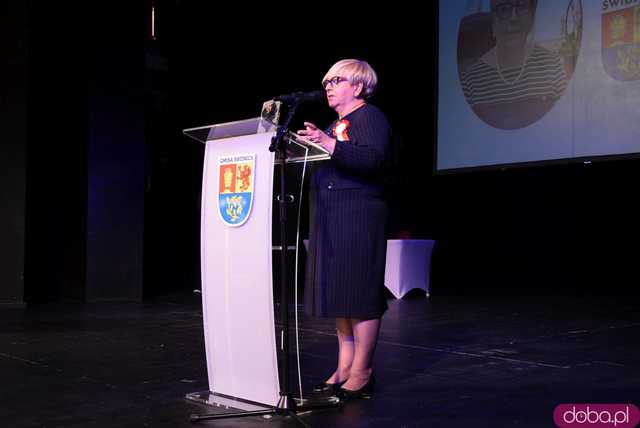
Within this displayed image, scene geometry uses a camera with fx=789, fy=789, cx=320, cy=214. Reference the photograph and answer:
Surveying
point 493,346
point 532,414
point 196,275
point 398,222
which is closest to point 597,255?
point 398,222

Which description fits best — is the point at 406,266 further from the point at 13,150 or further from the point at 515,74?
the point at 13,150

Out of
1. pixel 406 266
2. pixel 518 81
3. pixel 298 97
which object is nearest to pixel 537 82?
pixel 518 81

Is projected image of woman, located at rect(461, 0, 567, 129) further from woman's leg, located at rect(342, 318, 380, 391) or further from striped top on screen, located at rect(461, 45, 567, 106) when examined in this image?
woman's leg, located at rect(342, 318, 380, 391)

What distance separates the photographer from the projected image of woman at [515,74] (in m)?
6.99

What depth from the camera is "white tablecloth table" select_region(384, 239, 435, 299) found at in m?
7.52

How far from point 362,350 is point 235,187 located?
0.76 m

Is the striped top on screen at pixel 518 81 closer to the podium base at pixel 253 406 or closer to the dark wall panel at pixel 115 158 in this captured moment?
the dark wall panel at pixel 115 158

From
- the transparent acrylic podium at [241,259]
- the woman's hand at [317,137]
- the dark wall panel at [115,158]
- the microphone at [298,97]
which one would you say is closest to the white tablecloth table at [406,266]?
the dark wall panel at [115,158]

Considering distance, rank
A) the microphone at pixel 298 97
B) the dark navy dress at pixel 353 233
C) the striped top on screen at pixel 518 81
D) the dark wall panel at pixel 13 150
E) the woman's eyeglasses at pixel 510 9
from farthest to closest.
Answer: the woman's eyeglasses at pixel 510 9 < the striped top on screen at pixel 518 81 < the dark wall panel at pixel 13 150 < the dark navy dress at pixel 353 233 < the microphone at pixel 298 97

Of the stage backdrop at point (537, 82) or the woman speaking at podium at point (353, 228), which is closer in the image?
the woman speaking at podium at point (353, 228)

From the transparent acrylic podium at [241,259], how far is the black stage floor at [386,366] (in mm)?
141

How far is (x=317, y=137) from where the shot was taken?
2613mm

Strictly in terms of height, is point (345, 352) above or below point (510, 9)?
below

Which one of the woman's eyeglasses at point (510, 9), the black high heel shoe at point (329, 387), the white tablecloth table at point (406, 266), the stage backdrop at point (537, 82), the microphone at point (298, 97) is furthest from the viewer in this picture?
the white tablecloth table at point (406, 266)
